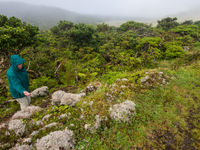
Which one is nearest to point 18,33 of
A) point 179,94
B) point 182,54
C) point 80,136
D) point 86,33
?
point 80,136

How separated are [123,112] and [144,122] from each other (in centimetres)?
93

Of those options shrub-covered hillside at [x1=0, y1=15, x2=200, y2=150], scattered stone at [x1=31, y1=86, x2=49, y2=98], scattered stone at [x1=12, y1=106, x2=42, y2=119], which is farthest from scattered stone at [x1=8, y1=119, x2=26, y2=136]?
scattered stone at [x1=31, y1=86, x2=49, y2=98]

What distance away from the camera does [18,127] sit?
350cm

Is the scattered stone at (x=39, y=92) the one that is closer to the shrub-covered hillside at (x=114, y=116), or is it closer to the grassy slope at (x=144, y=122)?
the shrub-covered hillside at (x=114, y=116)

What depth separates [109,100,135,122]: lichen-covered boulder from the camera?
397cm

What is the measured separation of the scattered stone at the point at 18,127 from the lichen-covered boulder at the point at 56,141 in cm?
90

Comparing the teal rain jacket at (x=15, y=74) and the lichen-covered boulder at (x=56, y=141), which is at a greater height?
the teal rain jacket at (x=15, y=74)

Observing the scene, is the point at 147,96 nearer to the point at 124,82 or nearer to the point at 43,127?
the point at 124,82

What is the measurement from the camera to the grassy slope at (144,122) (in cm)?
329

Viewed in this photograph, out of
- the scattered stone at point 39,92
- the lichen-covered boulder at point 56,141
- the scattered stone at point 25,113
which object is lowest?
the scattered stone at point 39,92

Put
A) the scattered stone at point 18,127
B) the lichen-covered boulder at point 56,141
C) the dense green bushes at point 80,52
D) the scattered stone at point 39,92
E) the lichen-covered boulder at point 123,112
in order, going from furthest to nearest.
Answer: the dense green bushes at point 80,52
the scattered stone at point 39,92
the lichen-covered boulder at point 123,112
the scattered stone at point 18,127
the lichen-covered boulder at point 56,141

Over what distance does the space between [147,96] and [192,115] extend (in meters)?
1.94

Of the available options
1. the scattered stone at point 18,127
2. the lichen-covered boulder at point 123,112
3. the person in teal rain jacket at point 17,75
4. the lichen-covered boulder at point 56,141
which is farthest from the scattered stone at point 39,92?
the lichen-covered boulder at point 123,112

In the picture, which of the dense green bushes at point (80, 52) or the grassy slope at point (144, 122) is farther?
the dense green bushes at point (80, 52)
